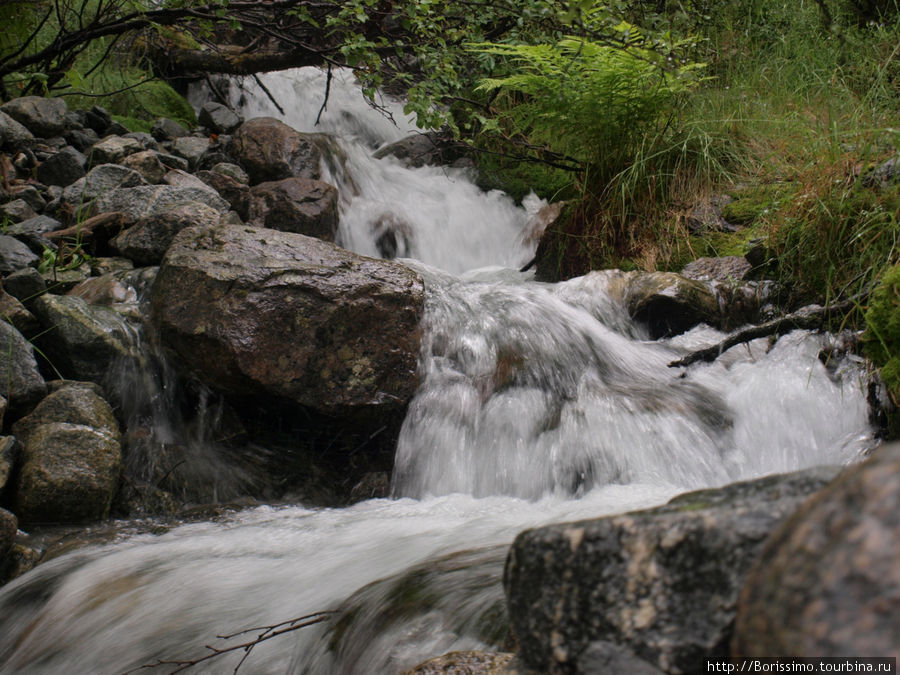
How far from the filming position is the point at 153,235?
4.52 m

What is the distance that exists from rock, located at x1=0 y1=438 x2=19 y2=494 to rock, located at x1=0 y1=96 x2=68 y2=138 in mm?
4255

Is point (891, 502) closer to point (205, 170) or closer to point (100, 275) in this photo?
point (100, 275)

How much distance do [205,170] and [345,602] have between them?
5488 mm

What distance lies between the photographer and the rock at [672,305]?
4285 millimetres

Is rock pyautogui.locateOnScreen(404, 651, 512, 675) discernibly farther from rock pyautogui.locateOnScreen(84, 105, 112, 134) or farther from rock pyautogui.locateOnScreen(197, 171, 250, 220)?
rock pyautogui.locateOnScreen(84, 105, 112, 134)

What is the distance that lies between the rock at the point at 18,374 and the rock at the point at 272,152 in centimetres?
389

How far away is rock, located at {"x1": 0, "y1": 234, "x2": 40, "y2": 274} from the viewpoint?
3.87 meters

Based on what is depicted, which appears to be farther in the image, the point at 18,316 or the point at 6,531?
the point at 18,316

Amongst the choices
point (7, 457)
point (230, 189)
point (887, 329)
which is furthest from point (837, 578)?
point (230, 189)

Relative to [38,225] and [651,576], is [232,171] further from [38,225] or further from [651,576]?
[651,576]

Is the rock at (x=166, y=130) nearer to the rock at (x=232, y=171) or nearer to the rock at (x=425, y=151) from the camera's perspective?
the rock at (x=232, y=171)

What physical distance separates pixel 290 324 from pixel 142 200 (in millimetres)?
2343

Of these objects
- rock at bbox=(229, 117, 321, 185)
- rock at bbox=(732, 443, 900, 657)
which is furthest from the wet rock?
rock at bbox=(229, 117, 321, 185)

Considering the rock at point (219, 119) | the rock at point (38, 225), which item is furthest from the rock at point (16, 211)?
the rock at point (219, 119)
